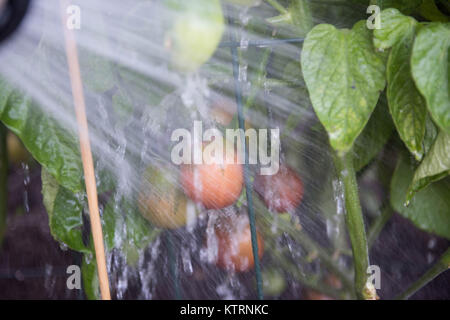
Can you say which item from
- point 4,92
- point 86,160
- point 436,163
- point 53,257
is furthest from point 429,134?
point 53,257

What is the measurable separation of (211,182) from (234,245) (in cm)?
14

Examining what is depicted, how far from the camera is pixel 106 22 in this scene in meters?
0.55

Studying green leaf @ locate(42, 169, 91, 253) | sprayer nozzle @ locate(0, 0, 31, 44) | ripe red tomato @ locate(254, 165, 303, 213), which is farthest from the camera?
ripe red tomato @ locate(254, 165, 303, 213)

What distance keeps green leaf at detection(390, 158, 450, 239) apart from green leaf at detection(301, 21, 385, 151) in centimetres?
17

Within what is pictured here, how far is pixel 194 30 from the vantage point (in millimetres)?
483

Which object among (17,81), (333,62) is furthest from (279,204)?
(17,81)

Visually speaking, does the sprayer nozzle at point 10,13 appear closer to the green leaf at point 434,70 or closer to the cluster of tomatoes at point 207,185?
the cluster of tomatoes at point 207,185

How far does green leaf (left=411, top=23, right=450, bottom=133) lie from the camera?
42 centimetres

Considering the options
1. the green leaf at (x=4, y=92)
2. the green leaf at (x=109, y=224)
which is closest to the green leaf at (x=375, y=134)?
the green leaf at (x=109, y=224)

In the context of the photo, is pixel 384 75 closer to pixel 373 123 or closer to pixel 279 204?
pixel 373 123

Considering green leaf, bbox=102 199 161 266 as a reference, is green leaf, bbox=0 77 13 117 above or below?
above

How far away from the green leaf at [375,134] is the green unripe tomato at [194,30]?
9.1 inches

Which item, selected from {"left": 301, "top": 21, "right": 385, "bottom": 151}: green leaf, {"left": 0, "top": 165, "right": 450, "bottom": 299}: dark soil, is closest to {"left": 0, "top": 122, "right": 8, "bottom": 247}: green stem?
{"left": 0, "top": 165, "right": 450, "bottom": 299}: dark soil

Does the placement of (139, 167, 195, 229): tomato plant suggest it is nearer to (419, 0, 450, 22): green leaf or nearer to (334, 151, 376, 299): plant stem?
(334, 151, 376, 299): plant stem
